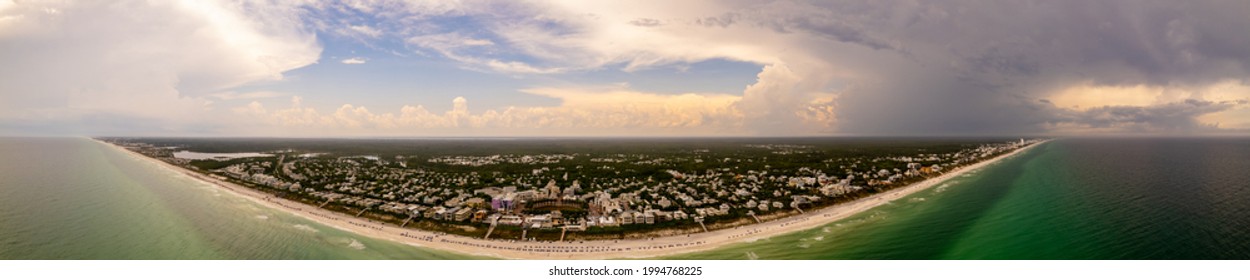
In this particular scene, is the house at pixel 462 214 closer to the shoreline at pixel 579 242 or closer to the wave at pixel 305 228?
the shoreline at pixel 579 242

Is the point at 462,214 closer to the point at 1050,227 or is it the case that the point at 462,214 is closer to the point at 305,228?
the point at 305,228

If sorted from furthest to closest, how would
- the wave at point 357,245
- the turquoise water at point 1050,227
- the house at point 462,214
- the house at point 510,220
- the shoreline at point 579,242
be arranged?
the house at point 462,214 → the house at point 510,220 → the wave at point 357,245 → the shoreline at point 579,242 → the turquoise water at point 1050,227

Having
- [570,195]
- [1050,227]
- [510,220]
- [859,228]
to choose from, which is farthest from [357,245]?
[1050,227]

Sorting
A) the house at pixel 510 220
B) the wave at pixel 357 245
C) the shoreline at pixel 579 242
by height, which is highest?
the house at pixel 510 220

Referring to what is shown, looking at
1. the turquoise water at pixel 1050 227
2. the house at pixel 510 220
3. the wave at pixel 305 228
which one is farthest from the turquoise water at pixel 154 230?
the turquoise water at pixel 1050 227

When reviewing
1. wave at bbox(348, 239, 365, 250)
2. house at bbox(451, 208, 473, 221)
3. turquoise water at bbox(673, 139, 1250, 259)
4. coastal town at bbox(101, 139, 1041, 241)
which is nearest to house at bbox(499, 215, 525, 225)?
coastal town at bbox(101, 139, 1041, 241)
